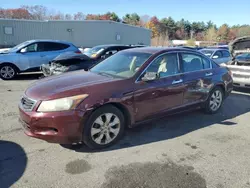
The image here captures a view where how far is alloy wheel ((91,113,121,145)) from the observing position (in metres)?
3.52

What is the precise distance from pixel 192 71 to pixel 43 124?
3134mm

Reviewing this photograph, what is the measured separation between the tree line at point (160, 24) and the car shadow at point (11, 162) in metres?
44.7

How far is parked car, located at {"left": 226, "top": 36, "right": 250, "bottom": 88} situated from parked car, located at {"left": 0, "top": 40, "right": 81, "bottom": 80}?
23.2 ft

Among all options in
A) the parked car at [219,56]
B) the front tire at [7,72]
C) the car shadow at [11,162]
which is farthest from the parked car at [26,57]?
the parked car at [219,56]

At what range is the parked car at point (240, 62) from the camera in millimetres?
7686

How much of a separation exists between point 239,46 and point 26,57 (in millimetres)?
8399

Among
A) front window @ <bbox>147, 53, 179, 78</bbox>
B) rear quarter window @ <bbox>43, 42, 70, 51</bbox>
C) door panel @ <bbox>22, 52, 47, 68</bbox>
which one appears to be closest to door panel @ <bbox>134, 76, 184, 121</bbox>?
front window @ <bbox>147, 53, 179, 78</bbox>

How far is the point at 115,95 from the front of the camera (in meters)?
3.58

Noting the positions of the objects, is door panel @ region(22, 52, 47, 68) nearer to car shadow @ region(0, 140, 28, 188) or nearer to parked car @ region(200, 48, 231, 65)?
car shadow @ region(0, 140, 28, 188)

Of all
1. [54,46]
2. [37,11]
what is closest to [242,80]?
[54,46]

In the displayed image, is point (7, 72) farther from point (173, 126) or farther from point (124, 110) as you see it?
point (173, 126)

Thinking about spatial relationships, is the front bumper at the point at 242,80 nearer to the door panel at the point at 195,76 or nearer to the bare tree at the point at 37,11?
the door panel at the point at 195,76

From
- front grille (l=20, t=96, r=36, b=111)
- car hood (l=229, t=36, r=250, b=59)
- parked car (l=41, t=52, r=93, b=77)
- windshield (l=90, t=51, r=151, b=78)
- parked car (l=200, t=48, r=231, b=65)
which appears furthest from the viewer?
parked car (l=200, t=48, r=231, b=65)

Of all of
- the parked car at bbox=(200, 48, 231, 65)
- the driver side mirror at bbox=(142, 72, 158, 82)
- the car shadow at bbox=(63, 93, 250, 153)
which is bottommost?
the car shadow at bbox=(63, 93, 250, 153)
